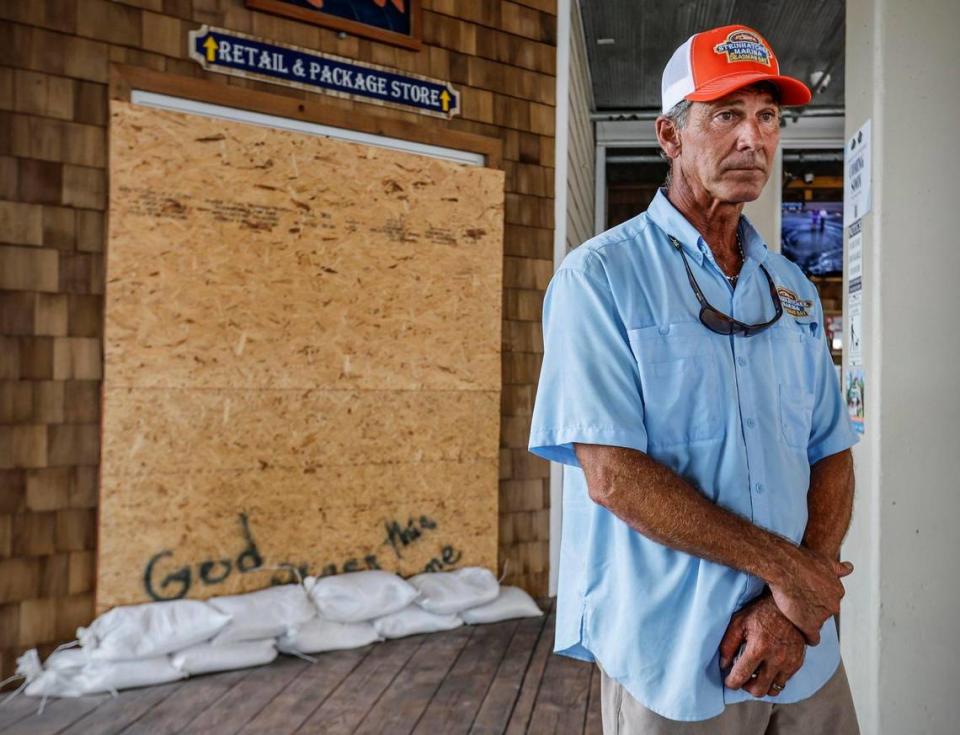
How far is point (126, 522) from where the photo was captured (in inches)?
127

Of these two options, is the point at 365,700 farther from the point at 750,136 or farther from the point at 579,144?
the point at 579,144

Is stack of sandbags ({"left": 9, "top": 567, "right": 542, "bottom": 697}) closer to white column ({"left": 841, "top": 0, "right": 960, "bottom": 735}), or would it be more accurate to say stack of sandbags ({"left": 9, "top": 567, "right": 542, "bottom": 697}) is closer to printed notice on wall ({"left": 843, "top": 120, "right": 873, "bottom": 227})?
white column ({"left": 841, "top": 0, "right": 960, "bottom": 735})

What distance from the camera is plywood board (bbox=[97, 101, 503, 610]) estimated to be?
326 centimetres

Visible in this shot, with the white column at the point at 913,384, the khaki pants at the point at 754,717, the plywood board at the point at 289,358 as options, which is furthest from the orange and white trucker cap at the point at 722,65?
the plywood board at the point at 289,358

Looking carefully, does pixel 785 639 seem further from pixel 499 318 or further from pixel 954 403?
pixel 499 318

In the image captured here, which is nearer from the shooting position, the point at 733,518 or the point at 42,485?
the point at 733,518

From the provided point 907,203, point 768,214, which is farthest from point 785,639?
point 768,214

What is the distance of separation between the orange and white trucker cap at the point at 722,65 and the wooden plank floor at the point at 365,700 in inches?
87.4

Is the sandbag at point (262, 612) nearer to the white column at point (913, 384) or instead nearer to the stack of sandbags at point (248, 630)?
the stack of sandbags at point (248, 630)

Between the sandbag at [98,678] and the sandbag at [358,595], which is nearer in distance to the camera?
the sandbag at [98,678]

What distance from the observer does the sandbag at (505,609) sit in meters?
3.84

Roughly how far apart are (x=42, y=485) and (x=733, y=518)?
9.49 feet

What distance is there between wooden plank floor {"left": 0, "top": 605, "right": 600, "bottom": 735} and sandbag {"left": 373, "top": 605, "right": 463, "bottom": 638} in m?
0.11

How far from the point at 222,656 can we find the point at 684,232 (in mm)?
2719
